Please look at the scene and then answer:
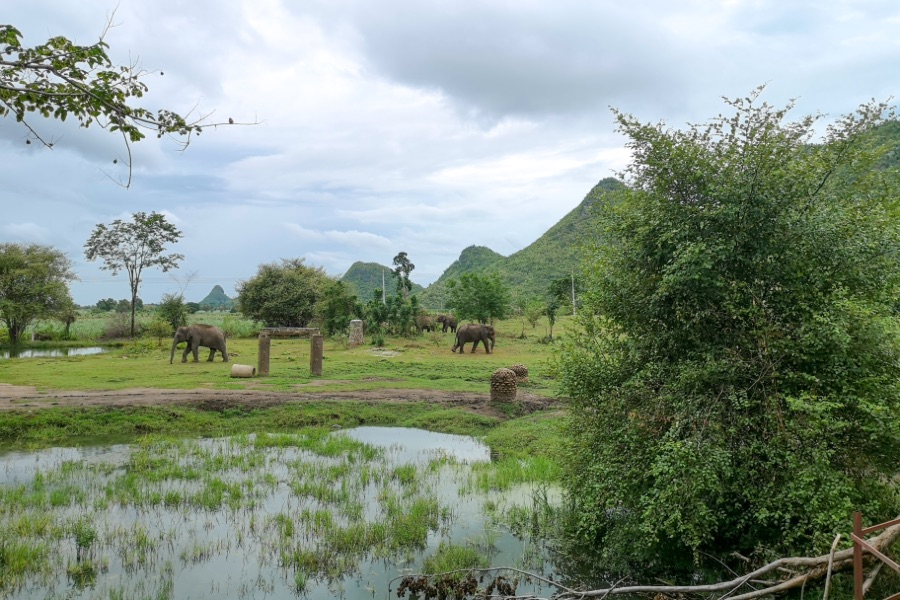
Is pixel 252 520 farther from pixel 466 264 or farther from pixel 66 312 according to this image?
pixel 466 264

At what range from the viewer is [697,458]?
5.38m

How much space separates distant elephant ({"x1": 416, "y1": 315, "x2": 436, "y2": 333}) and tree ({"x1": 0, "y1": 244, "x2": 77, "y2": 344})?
22.5 meters

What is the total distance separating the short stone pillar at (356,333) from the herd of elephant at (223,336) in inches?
221

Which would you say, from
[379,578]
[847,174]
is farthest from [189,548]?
[847,174]

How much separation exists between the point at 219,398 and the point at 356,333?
59.8ft

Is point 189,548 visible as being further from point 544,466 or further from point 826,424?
point 826,424

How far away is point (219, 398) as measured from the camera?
15836 mm

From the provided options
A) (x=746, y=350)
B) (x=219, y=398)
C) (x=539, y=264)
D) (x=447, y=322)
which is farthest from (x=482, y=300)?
(x=539, y=264)

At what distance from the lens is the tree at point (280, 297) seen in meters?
43.0

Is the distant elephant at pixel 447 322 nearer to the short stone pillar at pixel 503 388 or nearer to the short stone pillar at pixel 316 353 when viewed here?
the short stone pillar at pixel 316 353

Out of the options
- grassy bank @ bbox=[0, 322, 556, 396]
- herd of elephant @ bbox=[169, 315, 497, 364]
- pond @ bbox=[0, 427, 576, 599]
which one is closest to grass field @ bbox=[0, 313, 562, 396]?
grassy bank @ bbox=[0, 322, 556, 396]

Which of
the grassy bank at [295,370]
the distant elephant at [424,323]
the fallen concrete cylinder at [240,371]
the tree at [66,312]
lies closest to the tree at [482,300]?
the distant elephant at [424,323]

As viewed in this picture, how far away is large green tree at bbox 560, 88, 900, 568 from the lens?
5215mm

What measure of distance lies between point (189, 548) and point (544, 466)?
5.69 m
